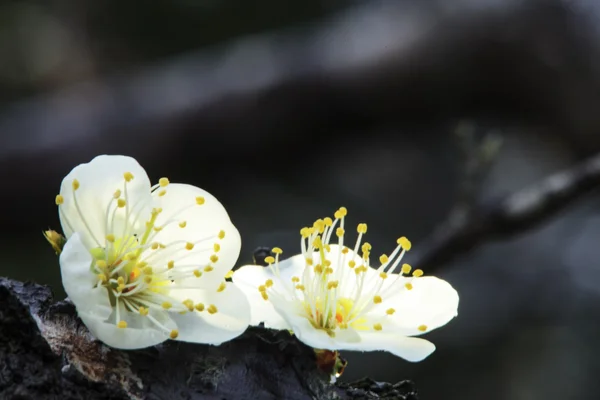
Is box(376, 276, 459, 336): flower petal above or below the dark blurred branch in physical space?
below

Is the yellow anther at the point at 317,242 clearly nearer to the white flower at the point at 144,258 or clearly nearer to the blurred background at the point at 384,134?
the white flower at the point at 144,258

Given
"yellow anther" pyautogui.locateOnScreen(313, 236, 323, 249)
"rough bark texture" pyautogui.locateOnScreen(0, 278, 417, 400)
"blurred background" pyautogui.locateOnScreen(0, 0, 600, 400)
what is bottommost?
"rough bark texture" pyautogui.locateOnScreen(0, 278, 417, 400)

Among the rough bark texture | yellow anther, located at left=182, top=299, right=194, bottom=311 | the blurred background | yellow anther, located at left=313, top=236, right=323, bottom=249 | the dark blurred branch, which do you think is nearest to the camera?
the rough bark texture

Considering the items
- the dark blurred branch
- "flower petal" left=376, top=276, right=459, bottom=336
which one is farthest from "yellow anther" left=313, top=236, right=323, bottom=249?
the dark blurred branch

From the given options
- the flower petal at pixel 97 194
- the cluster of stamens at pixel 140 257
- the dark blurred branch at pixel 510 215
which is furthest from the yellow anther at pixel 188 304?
the dark blurred branch at pixel 510 215

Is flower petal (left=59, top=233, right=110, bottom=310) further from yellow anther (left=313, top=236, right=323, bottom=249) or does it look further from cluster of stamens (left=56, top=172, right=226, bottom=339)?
yellow anther (left=313, top=236, right=323, bottom=249)

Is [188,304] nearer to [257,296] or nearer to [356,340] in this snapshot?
[257,296]

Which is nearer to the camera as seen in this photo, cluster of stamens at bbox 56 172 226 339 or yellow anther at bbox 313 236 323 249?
cluster of stamens at bbox 56 172 226 339
